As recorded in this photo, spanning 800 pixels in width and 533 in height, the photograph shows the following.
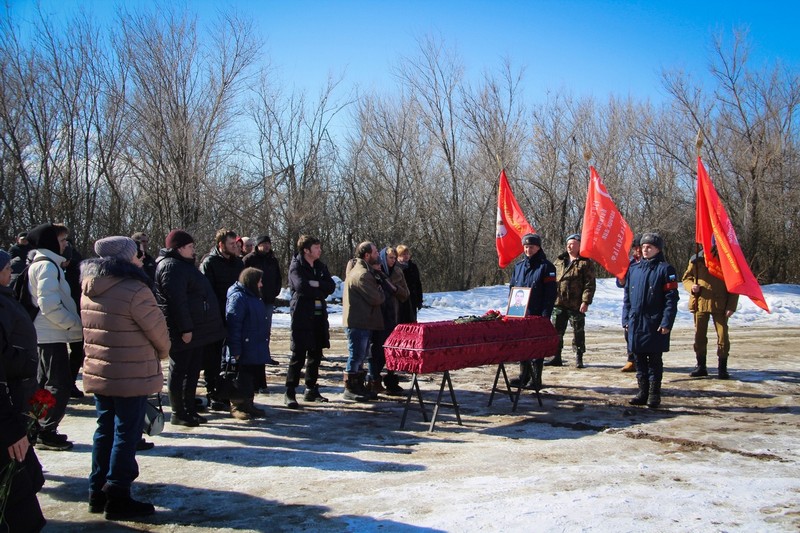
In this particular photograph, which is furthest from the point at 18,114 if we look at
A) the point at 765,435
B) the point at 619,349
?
the point at 765,435

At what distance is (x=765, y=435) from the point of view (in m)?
6.94

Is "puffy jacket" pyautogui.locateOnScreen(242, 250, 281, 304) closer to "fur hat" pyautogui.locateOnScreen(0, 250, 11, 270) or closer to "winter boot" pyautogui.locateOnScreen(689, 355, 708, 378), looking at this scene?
"fur hat" pyautogui.locateOnScreen(0, 250, 11, 270)

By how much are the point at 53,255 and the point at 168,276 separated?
1028 millimetres

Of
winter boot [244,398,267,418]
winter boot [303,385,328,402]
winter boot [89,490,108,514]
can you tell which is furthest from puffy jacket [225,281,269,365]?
winter boot [89,490,108,514]

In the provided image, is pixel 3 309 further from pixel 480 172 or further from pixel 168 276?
pixel 480 172

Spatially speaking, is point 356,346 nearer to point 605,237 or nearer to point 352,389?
point 352,389

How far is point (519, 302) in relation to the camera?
890cm

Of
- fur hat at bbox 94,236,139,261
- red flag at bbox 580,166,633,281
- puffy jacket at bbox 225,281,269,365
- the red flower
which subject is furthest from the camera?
red flag at bbox 580,166,633,281

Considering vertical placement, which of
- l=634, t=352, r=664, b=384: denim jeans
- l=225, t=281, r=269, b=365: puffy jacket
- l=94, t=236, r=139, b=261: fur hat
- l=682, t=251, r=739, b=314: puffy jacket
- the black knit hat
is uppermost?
the black knit hat

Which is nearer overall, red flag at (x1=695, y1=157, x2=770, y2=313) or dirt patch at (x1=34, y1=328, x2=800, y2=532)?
dirt patch at (x1=34, y1=328, x2=800, y2=532)

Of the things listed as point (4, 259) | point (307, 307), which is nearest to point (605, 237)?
point (307, 307)

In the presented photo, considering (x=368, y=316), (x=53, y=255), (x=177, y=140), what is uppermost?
(x=177, y=140)

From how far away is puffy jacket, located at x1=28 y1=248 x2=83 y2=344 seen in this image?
6.34 meters

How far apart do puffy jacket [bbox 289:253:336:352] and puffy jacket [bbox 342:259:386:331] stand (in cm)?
29
